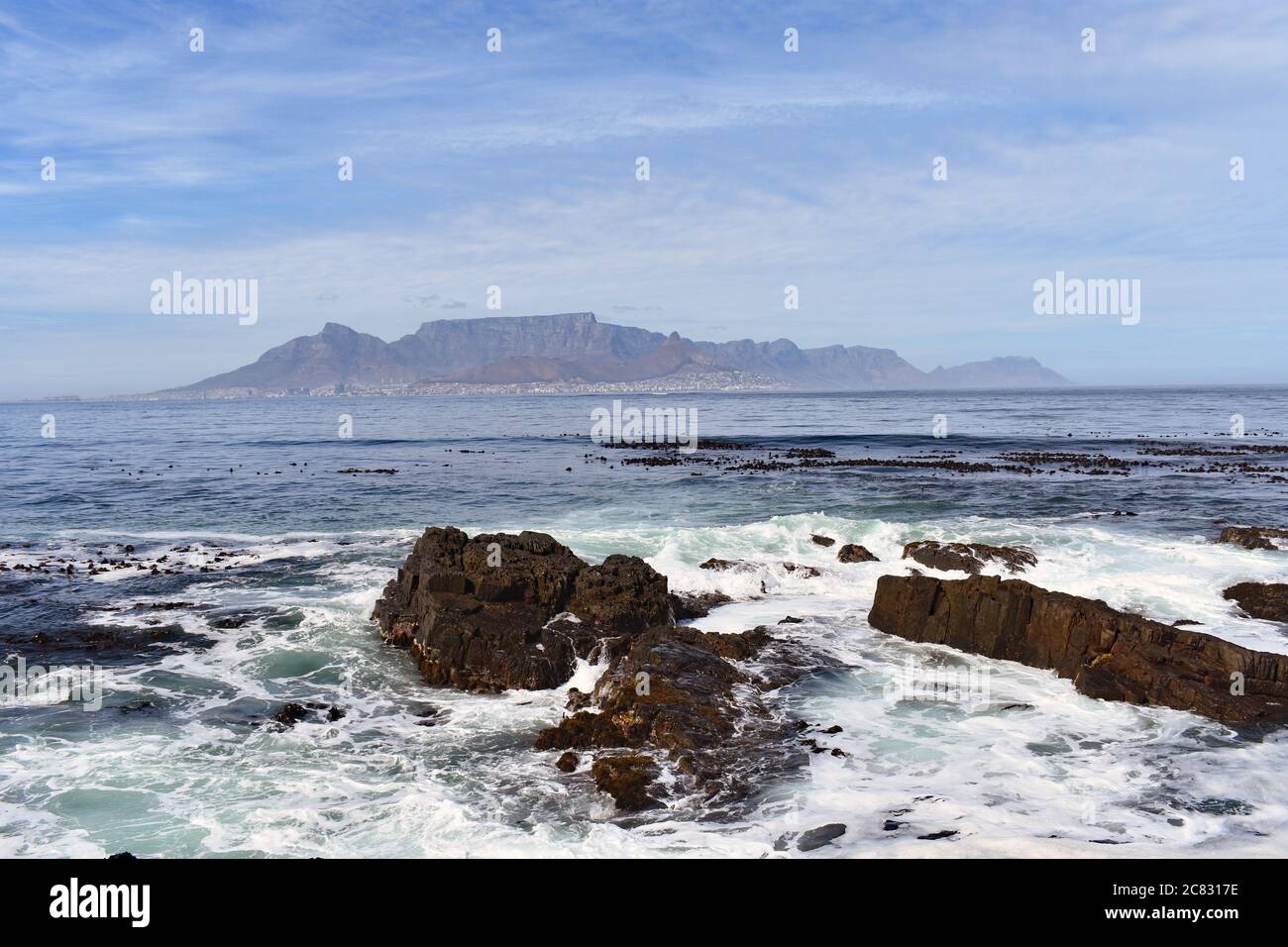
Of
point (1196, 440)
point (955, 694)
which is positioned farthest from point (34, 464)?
point (1196, 440)

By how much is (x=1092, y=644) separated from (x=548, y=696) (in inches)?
456

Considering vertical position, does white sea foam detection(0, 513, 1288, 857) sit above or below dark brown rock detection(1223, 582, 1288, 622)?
below

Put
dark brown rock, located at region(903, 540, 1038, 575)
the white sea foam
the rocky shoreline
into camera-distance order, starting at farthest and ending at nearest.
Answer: dark brown rock, located at region(903, 540, 1038, 575) < the rocky shoreline < the white sea foam

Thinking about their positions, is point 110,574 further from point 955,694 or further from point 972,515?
point 972,515

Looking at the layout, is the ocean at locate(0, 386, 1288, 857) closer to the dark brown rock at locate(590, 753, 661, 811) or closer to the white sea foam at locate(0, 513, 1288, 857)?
the white sea foam at locate(0, 513, 1288, 857)

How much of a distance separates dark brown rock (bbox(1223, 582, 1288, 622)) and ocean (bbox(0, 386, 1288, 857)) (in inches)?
23.3

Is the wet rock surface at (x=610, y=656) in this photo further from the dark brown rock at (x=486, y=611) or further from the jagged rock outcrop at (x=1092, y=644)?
the jagged rock outcrop at (x=1092, y=644)

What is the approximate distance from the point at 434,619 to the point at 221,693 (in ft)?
14.9

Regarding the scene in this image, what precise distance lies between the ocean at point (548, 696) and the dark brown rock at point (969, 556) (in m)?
0.77

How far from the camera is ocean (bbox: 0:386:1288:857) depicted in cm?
1148

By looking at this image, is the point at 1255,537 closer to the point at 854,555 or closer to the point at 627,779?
the point at 854,555

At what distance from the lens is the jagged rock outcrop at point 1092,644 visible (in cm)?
1545

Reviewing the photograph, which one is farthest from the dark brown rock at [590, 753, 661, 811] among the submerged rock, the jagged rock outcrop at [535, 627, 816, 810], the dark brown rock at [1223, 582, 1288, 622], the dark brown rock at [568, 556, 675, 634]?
the dark brown rock at [1223, 582, 1288, 622]

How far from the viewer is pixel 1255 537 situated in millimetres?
27812
